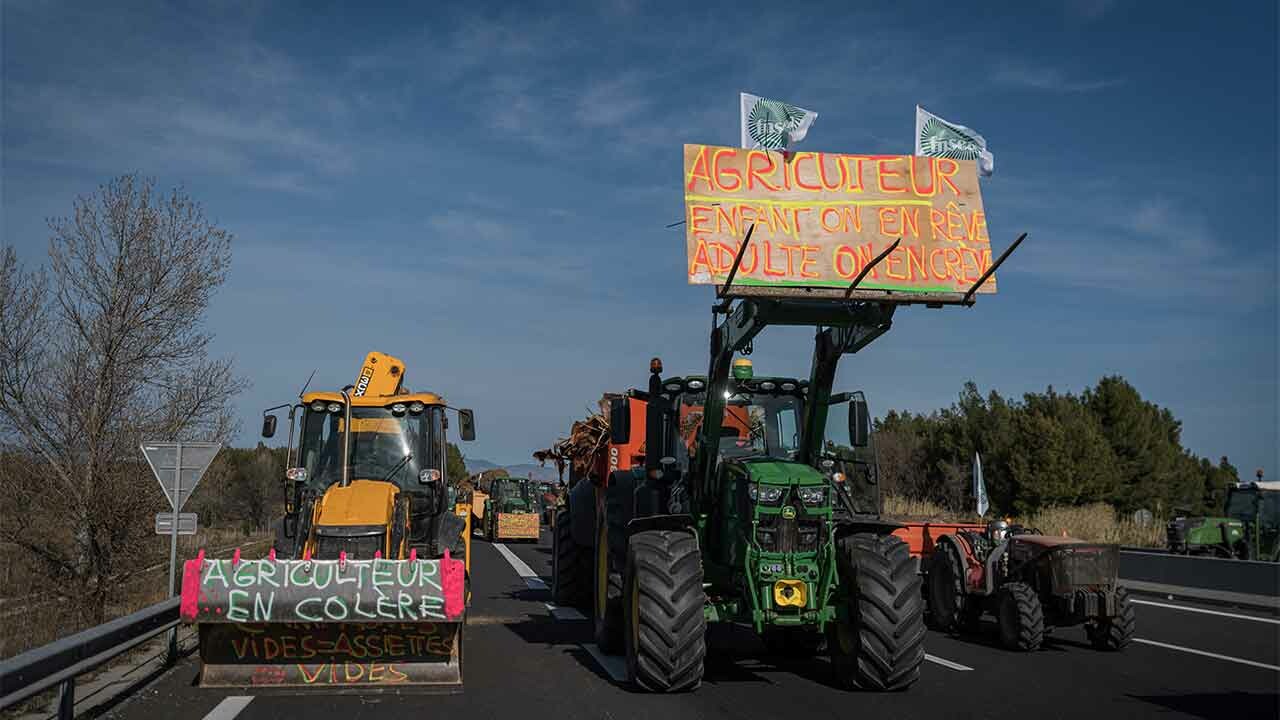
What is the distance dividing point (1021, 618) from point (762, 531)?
14.4ft

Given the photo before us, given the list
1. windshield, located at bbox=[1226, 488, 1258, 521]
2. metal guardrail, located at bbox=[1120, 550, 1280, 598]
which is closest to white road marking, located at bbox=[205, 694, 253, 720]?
metal guardrail, located at bbox=[1120, 550, 1280, 598]

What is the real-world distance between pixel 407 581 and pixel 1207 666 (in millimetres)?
8352

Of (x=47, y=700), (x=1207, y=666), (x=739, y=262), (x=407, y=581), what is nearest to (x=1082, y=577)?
(x=1207, y=666)

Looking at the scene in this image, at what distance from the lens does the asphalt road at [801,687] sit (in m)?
8.50

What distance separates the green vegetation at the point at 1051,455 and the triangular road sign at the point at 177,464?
37.5 metres

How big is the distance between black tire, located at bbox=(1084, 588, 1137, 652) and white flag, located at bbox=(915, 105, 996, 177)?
5426 millimetres

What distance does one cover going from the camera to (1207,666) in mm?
11391

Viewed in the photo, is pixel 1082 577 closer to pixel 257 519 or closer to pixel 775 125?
pixel 775 125

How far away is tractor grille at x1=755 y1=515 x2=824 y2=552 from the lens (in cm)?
955

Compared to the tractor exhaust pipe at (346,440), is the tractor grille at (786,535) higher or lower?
lower

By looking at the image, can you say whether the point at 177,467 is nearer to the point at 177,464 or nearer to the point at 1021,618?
the point at 177,464

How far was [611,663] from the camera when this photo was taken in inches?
432

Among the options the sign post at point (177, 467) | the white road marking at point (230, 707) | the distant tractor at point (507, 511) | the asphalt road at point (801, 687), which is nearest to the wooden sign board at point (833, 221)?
the asphalt road at point (801, 687)

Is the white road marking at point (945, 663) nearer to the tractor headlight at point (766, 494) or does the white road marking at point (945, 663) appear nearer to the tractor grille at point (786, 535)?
the tractor grille at point (786, 535)
